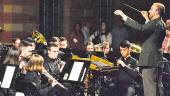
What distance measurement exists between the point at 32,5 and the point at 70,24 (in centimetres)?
137

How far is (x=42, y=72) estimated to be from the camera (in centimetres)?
1360

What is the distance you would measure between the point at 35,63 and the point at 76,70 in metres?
0.91

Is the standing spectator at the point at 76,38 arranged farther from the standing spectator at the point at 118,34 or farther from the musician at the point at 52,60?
the musician at the point at 52,60

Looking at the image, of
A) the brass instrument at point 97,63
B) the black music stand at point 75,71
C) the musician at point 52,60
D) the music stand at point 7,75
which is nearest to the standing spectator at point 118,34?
the brass instrument at point 97,63

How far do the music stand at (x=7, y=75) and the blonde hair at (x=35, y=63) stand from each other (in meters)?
0.75

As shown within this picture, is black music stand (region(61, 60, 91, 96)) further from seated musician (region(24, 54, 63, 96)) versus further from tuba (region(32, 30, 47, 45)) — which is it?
tuba (region(32, 30, 47, 45))

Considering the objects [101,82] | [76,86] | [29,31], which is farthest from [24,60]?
[29,31]

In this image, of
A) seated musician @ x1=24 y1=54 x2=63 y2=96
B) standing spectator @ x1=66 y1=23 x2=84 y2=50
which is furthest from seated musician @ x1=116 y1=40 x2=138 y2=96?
standing spectator @ x1=66 y1=23 x2=84 y2=50

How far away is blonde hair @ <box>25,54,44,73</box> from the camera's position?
13.1 metres

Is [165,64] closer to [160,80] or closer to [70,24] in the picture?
[160,80]

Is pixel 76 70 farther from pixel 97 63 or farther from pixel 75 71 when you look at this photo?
pixel 97 63

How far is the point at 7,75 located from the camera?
1241cm

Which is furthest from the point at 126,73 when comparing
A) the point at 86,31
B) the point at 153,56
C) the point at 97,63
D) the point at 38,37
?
the point at 86,31

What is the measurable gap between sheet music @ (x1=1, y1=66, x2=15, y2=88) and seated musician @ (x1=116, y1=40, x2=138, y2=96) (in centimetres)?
292
